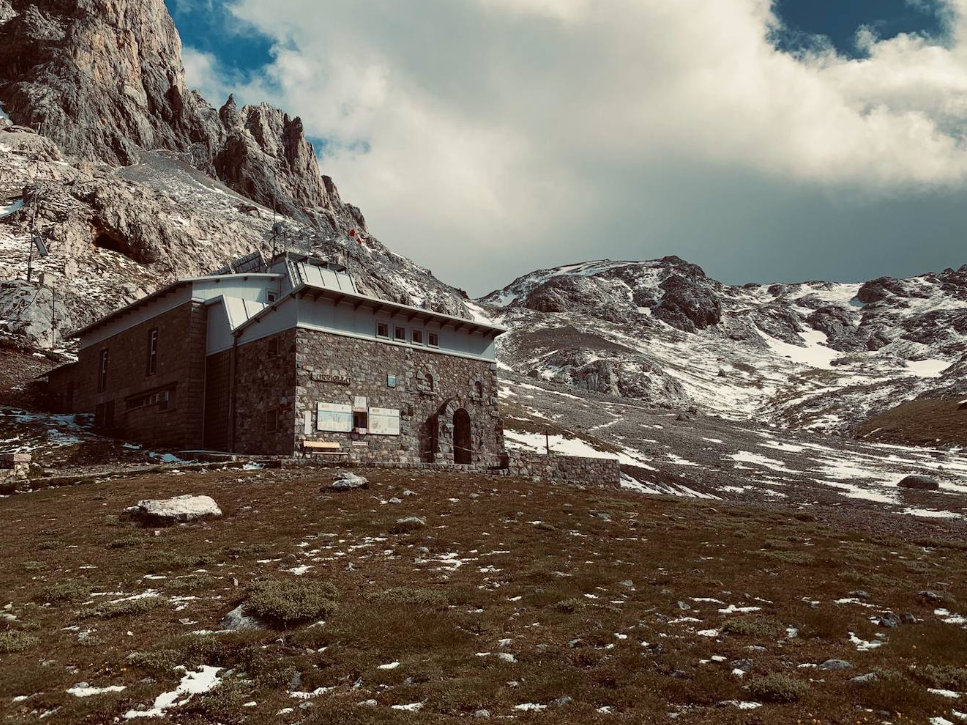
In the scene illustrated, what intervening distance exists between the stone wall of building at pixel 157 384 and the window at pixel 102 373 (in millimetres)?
359

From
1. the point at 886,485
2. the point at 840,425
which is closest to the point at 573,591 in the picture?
the point at 886,485

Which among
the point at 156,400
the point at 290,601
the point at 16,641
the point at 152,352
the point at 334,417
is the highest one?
the point at 152,352

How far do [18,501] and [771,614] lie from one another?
86.8ft

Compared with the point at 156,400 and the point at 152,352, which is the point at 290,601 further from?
the point at 152,352

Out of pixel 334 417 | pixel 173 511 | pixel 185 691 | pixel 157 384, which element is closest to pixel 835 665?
pixel 185 691

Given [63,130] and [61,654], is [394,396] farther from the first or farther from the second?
[63,130]

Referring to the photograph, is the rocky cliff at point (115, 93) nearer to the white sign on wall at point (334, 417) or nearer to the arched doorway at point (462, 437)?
the arched doorway at point (462, 437)

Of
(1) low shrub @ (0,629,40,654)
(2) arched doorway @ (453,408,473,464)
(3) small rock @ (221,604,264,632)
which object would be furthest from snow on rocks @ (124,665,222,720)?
(2) arched doorway @ (453,408,473,464)

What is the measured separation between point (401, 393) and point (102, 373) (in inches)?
1055

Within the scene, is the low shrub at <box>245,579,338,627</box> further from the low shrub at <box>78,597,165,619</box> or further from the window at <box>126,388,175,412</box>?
the window at <box>126,388,175,412</box>

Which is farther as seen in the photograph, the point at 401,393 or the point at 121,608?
the point at 401,393

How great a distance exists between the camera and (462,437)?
44.0 meters

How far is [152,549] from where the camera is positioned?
17844 mm

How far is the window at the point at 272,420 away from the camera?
121 ft
